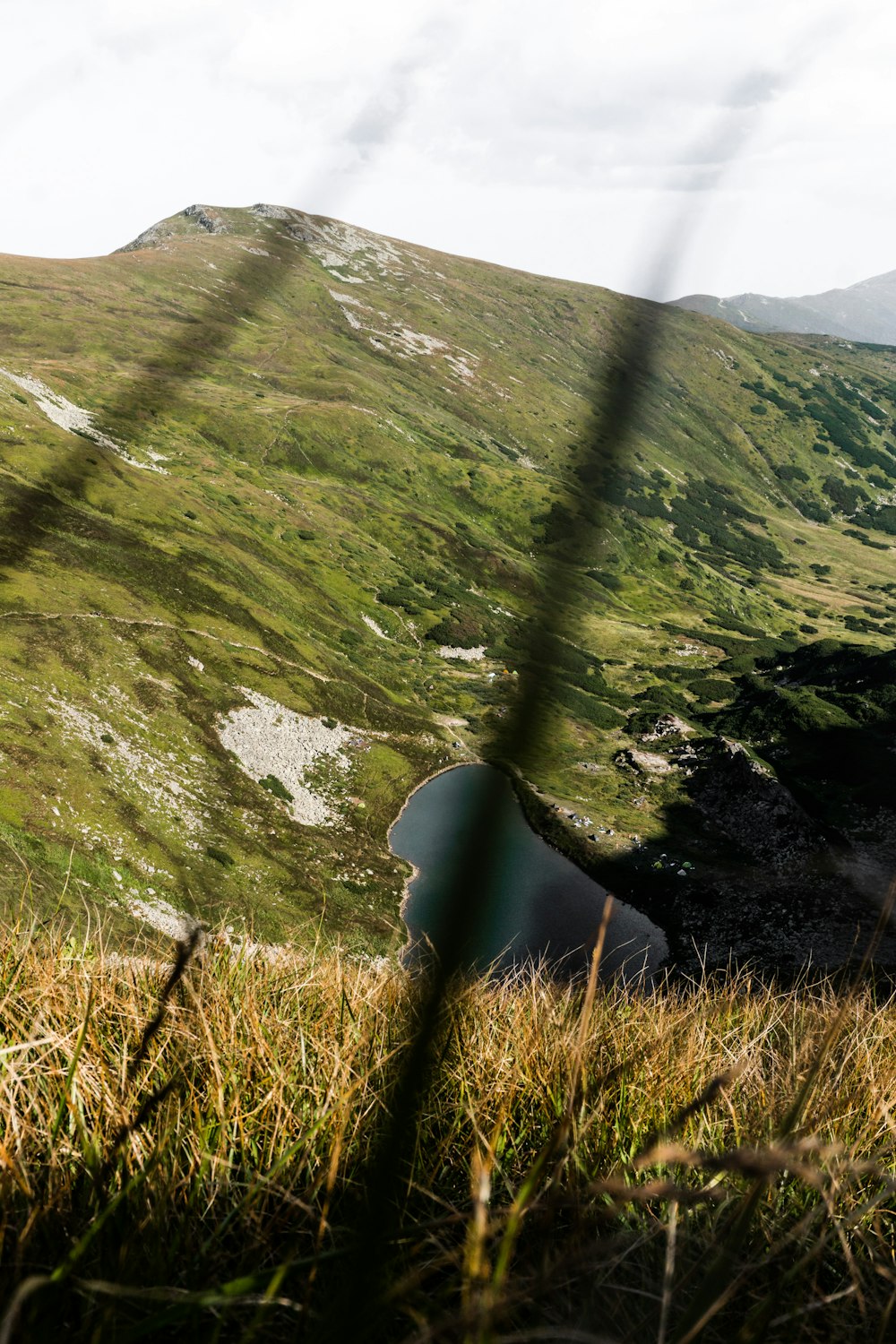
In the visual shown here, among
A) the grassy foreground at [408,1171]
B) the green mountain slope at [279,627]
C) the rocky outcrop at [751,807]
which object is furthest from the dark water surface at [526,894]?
the grassy foreground at [408,1171]

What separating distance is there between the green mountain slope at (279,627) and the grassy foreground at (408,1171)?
132cm

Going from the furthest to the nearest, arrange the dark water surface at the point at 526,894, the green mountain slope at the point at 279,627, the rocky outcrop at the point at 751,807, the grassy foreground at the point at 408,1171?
the rocky outcrop at the point at 751,807, the dark water surface at the point at 526,894, the green mountain slope at the point at 279,627, the grassy foreground at the point at 408,1171

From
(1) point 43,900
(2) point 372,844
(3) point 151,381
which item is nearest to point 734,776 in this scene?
(2) point 372,844

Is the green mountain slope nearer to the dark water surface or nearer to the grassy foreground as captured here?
the grassy foreground

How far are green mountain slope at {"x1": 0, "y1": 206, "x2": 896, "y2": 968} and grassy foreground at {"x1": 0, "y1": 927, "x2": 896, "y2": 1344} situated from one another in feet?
4.32

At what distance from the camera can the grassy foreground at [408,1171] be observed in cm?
217

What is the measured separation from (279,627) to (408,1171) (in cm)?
10333

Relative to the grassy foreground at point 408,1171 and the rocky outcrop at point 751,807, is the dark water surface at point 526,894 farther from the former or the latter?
the grassy foreground at point 408,1171

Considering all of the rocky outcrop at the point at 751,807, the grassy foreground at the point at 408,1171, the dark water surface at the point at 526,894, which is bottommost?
the dark water surface at the point at 526,894

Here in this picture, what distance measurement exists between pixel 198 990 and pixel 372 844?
7593 centimetres

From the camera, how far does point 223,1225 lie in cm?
286

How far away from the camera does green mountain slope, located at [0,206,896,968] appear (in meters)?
62.1

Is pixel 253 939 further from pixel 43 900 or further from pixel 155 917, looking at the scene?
pixel 155 917

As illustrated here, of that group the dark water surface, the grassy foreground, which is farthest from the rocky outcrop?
the grassy foreground
